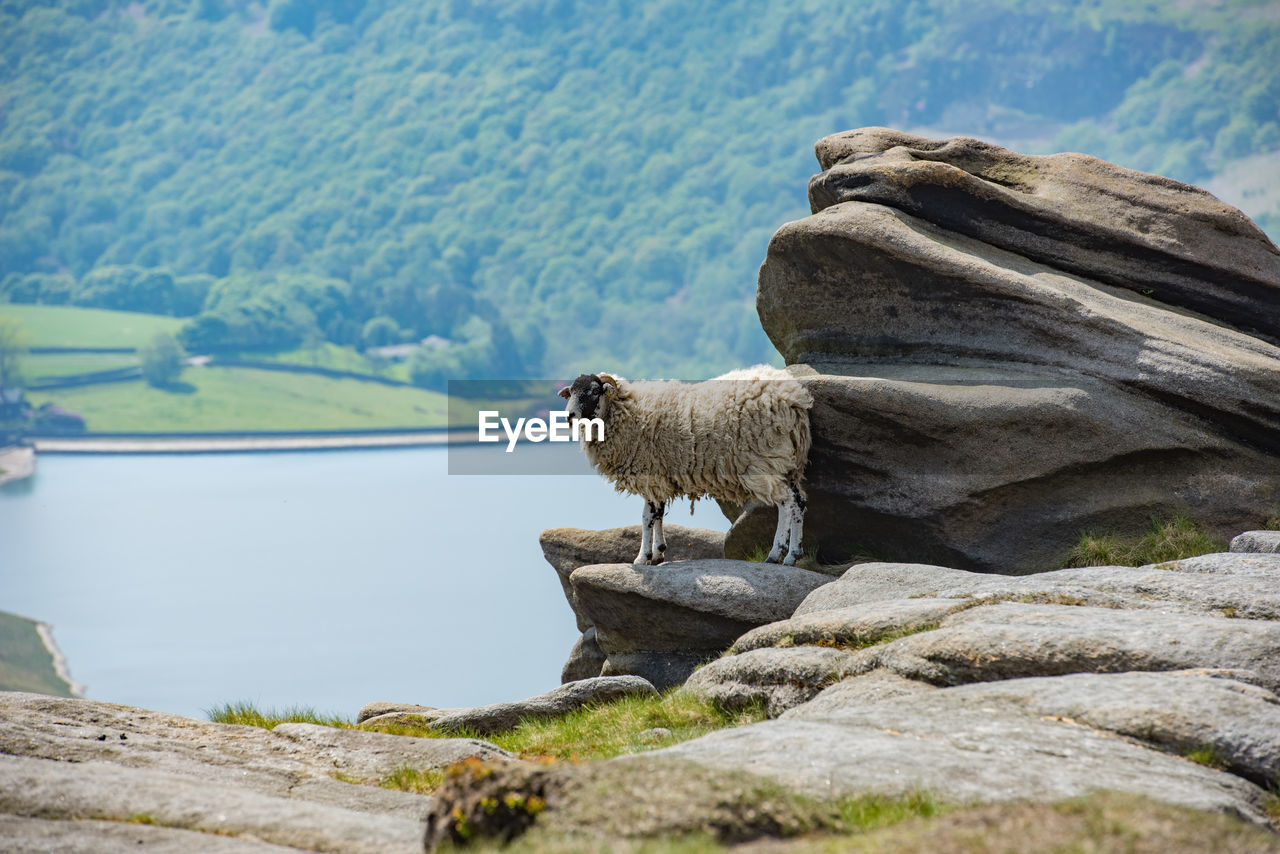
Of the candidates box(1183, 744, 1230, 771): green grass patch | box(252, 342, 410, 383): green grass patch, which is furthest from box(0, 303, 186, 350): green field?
box(1183, 744, 1230, 771): green grass patch

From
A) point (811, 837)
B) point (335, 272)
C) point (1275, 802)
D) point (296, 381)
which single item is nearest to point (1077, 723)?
point (1275, 802)

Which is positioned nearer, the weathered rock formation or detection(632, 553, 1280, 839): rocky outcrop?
the weathered rock formation

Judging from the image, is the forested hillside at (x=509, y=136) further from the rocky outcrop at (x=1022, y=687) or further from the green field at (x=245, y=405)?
the rocky outcrop at (x=1022, y=687)

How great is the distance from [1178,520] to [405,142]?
160985mm

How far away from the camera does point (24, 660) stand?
44312 mm

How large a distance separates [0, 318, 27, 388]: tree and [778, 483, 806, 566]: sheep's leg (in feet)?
314

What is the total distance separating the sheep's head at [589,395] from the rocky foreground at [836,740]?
3.80 m

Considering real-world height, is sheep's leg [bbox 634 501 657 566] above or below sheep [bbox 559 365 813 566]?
below

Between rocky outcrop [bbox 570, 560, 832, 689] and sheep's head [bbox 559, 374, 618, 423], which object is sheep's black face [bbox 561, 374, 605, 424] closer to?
sheep's head [bbox 559, 374, 618, 423]

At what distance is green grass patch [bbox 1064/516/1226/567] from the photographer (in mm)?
13398

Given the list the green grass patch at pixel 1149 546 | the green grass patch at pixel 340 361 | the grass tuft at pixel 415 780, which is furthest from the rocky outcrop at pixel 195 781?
the green grass patch at pixel 340 361

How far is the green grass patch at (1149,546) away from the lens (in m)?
13.4

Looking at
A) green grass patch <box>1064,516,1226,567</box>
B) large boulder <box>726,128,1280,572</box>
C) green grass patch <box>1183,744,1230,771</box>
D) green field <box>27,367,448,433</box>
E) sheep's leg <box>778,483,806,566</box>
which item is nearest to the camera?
green grass patch <box>1183,744,1230,771</box>

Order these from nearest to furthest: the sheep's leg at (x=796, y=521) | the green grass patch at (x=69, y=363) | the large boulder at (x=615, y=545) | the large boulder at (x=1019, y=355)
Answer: the large boulder at (x=1019, y=355), the sheep's leg at (x=796, y=521), the large boulder at (x=615, y=545), the green grass patch at (x=69, y=363)
